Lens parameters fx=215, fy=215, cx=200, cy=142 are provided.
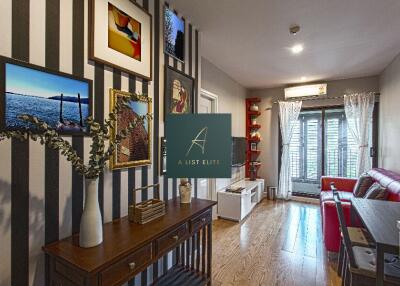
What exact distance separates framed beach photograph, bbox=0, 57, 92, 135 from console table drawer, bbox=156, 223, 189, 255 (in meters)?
0.84

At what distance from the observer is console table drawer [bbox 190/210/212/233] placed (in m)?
1.68

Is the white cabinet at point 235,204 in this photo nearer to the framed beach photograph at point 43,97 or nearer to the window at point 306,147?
the window at point 306,147

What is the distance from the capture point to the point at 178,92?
2172mm

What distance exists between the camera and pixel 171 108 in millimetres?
2082

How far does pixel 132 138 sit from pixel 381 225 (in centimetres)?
185

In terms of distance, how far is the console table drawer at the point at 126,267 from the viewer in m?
1.03

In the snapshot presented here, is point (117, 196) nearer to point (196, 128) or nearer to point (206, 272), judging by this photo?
point (196, 128)

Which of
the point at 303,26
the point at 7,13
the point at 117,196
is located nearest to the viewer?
the point at 7,13

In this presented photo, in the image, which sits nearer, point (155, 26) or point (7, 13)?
point (7, 13)

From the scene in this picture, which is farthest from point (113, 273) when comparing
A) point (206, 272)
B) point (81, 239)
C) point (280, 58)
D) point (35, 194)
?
point (280, 58)

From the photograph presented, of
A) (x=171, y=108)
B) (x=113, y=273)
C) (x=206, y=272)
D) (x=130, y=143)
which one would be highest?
(x=171, y=108)

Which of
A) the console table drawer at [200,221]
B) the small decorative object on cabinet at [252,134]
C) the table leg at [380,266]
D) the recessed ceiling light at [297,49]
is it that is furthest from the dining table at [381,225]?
the small decorative object on cabinet at [252,134]

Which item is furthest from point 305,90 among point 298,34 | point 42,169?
point 42,169

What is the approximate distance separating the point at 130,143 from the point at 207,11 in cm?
156
